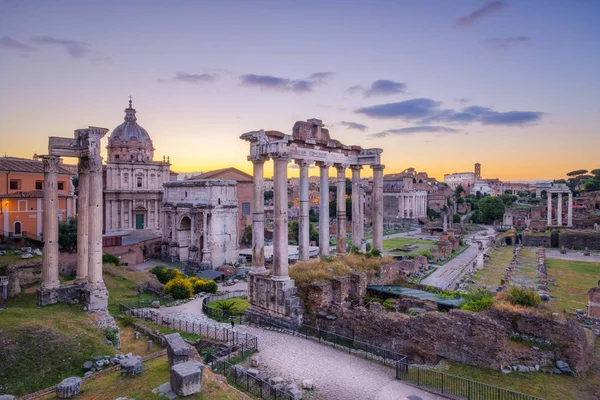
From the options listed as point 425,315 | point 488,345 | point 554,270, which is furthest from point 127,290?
point 554,270

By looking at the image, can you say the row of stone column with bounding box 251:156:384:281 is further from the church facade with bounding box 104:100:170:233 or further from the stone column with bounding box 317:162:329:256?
the church facade with bounding box 104:100:170:233

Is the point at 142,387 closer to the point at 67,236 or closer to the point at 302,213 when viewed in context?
the point at 302,213

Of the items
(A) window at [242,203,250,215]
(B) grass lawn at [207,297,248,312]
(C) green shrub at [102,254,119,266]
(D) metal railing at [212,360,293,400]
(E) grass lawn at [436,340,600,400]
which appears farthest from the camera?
A: (A) window at [242,203,250,215]

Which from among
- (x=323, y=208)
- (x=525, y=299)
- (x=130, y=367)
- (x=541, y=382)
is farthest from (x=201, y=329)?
(x=525, y=299)

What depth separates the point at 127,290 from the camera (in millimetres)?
24875

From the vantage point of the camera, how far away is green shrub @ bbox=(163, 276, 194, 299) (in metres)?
24.4

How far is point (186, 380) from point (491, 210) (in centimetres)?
9651

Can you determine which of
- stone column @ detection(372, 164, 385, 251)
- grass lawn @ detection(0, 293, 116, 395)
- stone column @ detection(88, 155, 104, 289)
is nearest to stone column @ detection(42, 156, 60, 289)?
stone column @ detection(88, 155, 104, 289)

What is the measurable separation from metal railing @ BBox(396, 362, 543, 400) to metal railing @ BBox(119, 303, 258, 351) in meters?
5.43

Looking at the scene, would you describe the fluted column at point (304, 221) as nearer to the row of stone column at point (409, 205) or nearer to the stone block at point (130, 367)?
the stone block at point (130, 367)

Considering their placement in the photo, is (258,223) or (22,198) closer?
(258,223)

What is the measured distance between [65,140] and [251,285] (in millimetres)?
11148

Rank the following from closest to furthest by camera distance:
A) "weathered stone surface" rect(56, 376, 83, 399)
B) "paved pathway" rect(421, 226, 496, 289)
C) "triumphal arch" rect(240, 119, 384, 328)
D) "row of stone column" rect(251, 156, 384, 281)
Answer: "weathered stone surface" rect(56, 376, 83, 399) < "triumphal arch" rect(240, 119, 384, 328) < "row of stone column" rect(251, 156, 384, 281) < "paved pathway" rect(421, 226, 496, 289)

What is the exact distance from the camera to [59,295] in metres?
17.7
